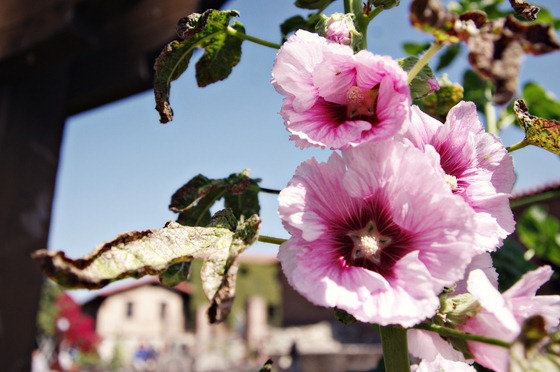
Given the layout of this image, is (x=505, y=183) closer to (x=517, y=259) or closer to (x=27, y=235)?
(x=517, y=259)

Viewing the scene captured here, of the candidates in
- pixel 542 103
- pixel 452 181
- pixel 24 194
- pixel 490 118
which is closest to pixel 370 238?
pixel 452 181

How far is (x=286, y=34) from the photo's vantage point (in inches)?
35.5

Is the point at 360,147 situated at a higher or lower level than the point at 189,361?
higher

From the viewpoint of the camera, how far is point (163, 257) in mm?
544

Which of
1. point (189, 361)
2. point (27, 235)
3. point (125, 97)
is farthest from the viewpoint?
point (189, 361)

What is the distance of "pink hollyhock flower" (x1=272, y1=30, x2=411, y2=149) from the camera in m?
0.55

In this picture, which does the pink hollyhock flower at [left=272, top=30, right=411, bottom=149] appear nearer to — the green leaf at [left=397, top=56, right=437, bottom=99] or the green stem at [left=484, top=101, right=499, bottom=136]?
the green leaf at [left=397, top=56, right=437, bottom=99]

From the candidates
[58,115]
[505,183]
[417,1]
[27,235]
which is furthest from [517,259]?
[58,115]

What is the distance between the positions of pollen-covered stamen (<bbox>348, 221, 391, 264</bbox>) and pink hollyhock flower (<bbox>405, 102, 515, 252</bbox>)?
0.31 feet

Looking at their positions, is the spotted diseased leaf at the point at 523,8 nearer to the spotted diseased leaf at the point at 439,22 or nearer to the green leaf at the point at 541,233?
the spotted diseased leaf at the point at 439,22

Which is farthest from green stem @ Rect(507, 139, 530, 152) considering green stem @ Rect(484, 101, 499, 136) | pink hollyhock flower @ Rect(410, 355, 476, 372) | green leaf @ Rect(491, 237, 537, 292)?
green stem @ Rect(484, 101, 499, 136)

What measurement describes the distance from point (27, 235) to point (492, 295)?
2007mm

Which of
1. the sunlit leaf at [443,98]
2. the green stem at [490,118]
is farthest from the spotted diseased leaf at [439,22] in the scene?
the green stem at [490,118]

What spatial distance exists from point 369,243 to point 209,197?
33 centimetres
